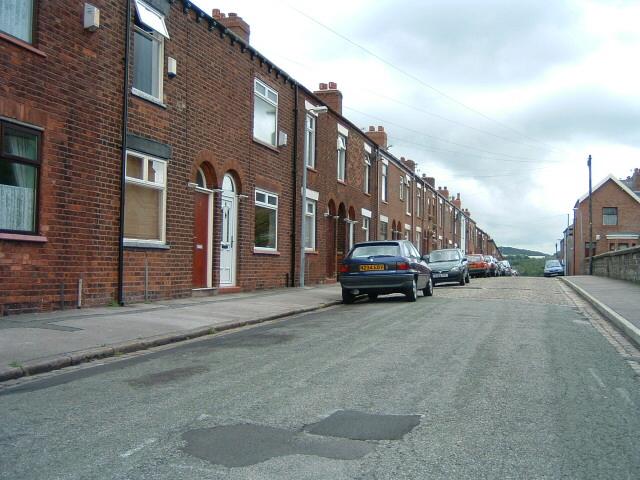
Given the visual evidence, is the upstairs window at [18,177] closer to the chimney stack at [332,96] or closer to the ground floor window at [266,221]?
the ground floor window at [266,221]

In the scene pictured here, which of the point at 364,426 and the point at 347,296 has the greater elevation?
the point at 347,296

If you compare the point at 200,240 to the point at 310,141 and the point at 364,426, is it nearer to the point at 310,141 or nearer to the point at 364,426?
the point at 310,141

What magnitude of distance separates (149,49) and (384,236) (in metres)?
21.6

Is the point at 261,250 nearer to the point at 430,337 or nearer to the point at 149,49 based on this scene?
the point at 149,49

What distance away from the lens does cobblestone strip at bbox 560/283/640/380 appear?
7602 millimetres

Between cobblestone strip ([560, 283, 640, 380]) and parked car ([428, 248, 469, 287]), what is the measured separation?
30.9 feet

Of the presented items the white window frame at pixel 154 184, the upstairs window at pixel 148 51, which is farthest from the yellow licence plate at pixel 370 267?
the upstairs window at pixel 148 51

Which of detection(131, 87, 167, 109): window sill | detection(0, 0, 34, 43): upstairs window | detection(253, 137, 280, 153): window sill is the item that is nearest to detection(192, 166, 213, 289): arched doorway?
detection(131, 87, 167, 109): window sill

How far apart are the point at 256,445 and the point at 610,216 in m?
58.7

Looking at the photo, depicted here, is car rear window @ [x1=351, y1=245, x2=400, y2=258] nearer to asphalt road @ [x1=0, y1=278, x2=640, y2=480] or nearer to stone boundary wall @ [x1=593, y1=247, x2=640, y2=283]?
asphalt road @ [x1=0, y1=278, x2=640, y2=480]

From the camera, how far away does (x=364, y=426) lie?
475 cm

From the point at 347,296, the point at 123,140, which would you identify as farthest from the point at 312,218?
the point at 123,140

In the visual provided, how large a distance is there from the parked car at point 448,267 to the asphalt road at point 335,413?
1533 cm

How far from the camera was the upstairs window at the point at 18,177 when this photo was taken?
9.70 meters
